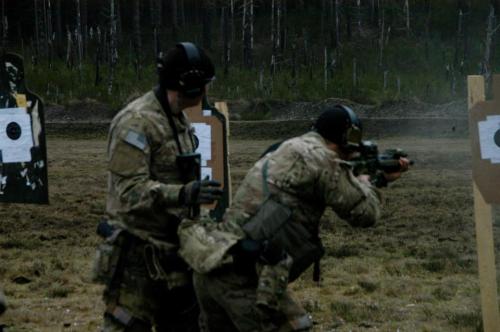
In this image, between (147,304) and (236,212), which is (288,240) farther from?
(147,304)

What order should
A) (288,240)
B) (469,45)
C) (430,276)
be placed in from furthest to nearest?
(469,45) < (430,276) < (288,240)

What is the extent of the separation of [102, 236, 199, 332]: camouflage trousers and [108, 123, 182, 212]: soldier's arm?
26 cm

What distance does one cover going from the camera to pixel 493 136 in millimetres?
6730

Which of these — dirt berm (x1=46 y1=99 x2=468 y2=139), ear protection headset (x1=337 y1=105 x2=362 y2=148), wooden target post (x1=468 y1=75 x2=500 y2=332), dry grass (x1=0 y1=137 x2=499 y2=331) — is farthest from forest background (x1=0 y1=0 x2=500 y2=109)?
ear protection headset (x1=337 y1=105 x2=362 y2=148)

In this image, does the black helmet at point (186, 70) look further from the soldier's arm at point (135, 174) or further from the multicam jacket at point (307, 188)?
the multicam jacket at point (307, 188)

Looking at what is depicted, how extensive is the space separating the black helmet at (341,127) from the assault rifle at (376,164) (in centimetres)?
14

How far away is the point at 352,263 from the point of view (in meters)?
9.85

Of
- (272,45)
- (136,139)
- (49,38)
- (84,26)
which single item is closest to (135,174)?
(136,139)

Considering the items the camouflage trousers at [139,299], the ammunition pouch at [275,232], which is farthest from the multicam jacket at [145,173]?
the ammunition pouch at [275,232]

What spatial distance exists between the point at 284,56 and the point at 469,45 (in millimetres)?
5672

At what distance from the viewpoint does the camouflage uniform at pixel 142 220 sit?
460cm

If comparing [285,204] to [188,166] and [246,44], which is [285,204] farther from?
[246,44]

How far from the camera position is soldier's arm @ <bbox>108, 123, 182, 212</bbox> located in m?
4.53

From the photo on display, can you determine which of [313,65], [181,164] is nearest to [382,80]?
[313,65]
